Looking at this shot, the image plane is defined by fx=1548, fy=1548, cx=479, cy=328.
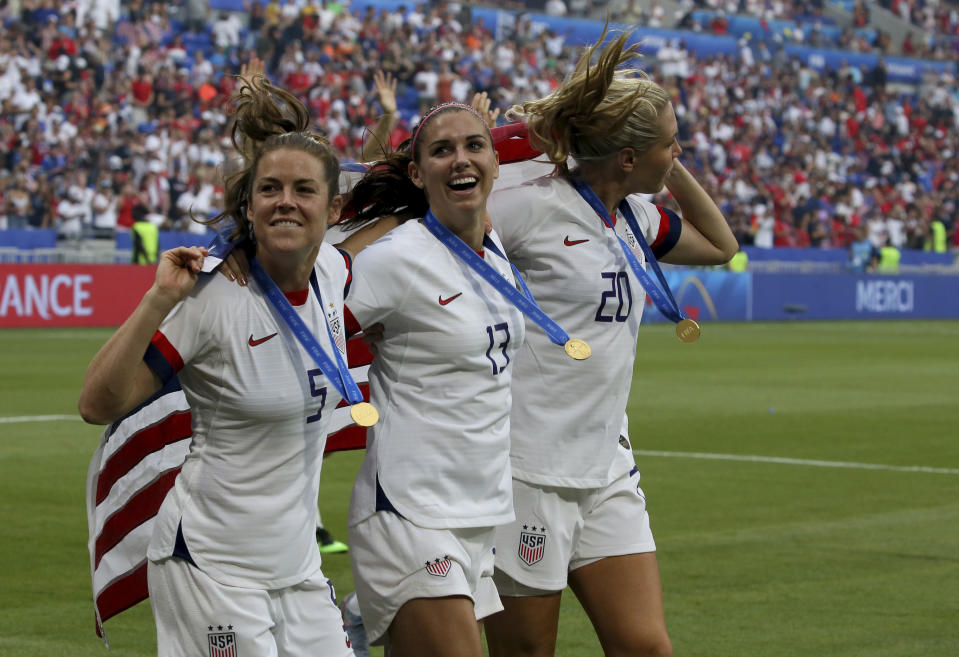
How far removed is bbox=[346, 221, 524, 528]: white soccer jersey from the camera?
412 centimetres

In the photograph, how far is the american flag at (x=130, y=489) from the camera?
13.8 ft

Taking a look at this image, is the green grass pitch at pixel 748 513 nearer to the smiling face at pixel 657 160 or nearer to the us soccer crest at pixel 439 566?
the smiling face at pixel 657 160

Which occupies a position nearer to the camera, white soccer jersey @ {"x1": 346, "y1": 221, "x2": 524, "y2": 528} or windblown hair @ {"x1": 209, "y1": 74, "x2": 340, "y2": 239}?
windblown hair @ {"x1": 209, "y1": 74, "x2": 340, "y2": 239}

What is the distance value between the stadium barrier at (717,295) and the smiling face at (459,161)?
20.1 metres

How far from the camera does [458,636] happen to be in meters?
4.06

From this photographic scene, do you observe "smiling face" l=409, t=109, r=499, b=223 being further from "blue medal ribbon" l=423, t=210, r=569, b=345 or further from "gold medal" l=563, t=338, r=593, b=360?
"gold medal" l=563, t=338, r=593, b=360

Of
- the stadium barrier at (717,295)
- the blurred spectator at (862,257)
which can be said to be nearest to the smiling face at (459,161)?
the stadium barrier at (717,295)

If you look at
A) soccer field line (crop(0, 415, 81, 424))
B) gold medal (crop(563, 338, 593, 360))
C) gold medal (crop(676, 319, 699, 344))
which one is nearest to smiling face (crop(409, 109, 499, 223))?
gold medal (crop(563, 338, 593, 360))

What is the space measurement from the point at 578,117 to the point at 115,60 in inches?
1036

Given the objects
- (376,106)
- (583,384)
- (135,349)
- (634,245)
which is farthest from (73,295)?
(135,349)

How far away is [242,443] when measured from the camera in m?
3.69

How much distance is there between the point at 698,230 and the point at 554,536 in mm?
1375

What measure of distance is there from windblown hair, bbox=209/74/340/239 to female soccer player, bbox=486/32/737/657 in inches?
34.0

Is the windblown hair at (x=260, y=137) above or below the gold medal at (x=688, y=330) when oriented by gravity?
above
